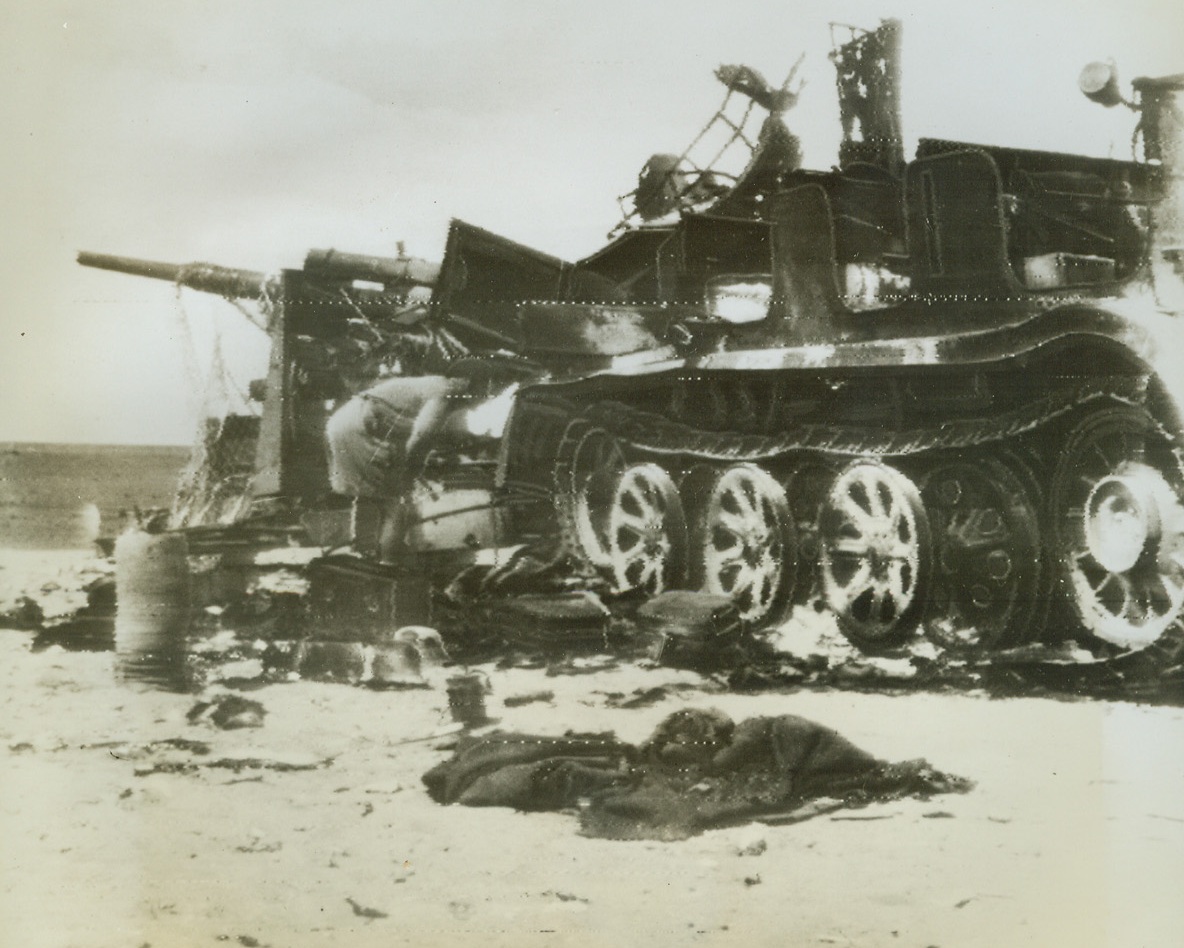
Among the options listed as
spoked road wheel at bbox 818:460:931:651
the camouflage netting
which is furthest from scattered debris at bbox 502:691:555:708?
the camouflage netting

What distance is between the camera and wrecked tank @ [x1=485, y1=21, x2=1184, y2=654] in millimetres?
3408

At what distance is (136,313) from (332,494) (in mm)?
955

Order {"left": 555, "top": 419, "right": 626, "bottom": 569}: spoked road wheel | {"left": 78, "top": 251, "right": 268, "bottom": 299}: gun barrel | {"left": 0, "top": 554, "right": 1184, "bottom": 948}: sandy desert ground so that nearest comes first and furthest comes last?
{"left": 0, "top": 554, "right": 1184, "bottom": 948}: sandy desert ground < {"left": 78, "top": 251, "right": 268, "bottom": 299}: gun barrel < {"left": 555, "top": 419, "right": 626, "bottom": 569}: spoked road wheel

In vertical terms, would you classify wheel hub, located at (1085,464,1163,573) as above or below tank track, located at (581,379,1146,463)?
below

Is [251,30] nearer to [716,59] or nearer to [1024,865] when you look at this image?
[716,59]

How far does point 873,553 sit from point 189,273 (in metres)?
2.69

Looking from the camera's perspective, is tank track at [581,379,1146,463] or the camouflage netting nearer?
tank track at [581,379,1146,463]

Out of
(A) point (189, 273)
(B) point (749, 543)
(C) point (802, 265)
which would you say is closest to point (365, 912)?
(B) point (749, 543)

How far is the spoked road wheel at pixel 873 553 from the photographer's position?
364 centimetres

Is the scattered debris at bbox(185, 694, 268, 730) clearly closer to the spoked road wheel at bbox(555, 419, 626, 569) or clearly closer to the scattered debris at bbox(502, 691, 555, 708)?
the scattered debris at bbox(502, 691, 555, 708)

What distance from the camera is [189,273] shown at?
12.3ft

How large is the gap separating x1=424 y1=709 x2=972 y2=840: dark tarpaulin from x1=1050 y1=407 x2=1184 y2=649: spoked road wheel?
2.53ft

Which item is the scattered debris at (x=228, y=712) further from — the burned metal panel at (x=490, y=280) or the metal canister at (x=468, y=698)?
the burned metal panel at (x=490, y=280)

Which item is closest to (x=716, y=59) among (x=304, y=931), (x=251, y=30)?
(x=251, y=30)
